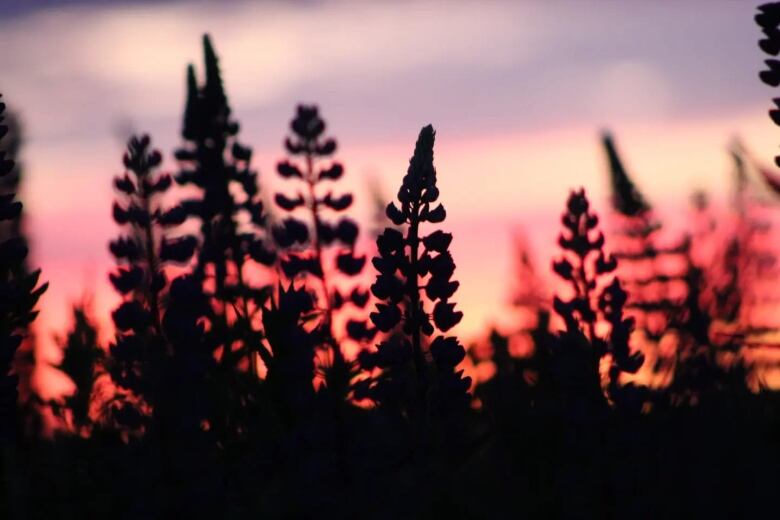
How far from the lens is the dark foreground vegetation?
3336 millimetres

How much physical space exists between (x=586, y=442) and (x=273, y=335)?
1.63 meters

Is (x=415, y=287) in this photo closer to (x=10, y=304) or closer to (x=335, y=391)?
(x=335, y=391)

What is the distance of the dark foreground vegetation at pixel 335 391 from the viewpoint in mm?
3336

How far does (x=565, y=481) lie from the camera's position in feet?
14.4

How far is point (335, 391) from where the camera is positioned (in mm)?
4699

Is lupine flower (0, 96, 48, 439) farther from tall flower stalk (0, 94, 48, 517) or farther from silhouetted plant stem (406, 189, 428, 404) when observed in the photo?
silhouetted plant stem (406, 189, 428, 404)

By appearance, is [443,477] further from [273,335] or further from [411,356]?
[411,356]

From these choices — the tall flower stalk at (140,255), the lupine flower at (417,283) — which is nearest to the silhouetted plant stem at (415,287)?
the lupine flower at (417,283)

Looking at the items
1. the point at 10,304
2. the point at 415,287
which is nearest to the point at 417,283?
the point at 415,287

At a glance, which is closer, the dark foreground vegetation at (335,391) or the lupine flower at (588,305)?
the dark foreground vegetation at (335,391)

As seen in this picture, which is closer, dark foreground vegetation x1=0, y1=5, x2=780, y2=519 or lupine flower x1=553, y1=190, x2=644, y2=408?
dark foreground vegetation x1=0, y1=5, x2=780, y2=519

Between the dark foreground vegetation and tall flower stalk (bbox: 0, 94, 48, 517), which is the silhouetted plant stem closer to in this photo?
the dark foreground vegetation

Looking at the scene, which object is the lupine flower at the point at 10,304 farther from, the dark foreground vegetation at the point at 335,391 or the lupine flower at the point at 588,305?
the lupine flower at the point at 588,305

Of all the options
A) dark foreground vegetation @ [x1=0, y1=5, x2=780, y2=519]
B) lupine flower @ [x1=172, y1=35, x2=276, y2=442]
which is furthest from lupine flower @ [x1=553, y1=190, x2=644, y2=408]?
lupine flower @ [x1=172, y1=35, x2=276, y2=442]
